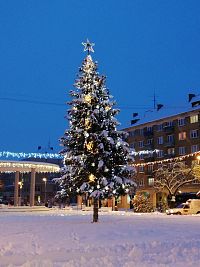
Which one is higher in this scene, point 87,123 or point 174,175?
point 87,123

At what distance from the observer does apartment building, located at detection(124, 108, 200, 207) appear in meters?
75.8

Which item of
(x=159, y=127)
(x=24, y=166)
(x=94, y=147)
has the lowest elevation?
(x=94, y=147)

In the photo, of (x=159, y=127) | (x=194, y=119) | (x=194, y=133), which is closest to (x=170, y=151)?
(x=159, y=127)

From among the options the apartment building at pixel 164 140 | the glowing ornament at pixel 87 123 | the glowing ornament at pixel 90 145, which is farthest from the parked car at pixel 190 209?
the apartment building at pixel 164 140

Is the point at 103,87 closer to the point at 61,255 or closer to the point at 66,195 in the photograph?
the point at 66,195

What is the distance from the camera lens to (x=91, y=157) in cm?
2981

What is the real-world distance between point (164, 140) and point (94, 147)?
54305mm

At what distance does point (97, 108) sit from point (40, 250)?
674 inches

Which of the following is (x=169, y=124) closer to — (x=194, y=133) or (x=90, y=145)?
(x=194, y=133)

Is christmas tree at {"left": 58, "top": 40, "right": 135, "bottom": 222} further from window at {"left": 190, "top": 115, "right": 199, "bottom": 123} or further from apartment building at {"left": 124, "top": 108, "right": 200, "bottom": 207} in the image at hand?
window at {"left": 190, "top": 115, "right": 199, "bottom": 123}

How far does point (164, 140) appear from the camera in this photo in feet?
272

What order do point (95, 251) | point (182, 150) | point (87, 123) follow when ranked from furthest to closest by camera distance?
point (182, 150) < point (87, 123) < point (95, 251)

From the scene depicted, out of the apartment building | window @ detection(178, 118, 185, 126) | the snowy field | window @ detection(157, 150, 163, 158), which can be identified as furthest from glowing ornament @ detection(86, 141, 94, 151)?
window @ detection(157, 150, 163, 158)

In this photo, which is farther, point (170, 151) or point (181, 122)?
point (170, 151)
